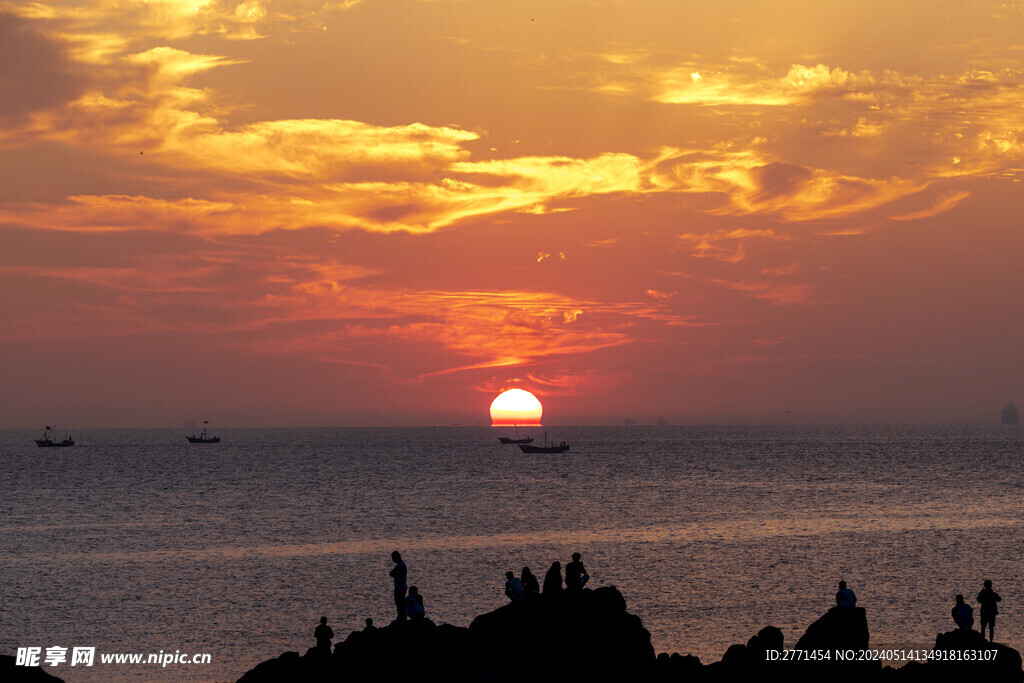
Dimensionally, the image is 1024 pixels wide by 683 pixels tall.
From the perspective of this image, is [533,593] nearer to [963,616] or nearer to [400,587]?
[400,587]

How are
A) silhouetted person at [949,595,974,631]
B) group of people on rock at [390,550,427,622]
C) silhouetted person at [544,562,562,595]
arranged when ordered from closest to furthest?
silhouetted person at [949,595,974,631] → group of people on rock at [390,550,427,622] → silhouetted person at [544,562,562,595]

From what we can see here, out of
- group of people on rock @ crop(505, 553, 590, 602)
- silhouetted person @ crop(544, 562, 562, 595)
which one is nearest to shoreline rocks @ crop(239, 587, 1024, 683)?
silhouetted person @ crop(544, 562, 562, 595)

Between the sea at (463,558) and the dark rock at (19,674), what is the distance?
9747 millimetres

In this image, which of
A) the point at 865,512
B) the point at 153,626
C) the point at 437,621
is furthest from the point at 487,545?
the point at 865,512

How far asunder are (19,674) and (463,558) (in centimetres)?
4127

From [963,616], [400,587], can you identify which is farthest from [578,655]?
[963,616]

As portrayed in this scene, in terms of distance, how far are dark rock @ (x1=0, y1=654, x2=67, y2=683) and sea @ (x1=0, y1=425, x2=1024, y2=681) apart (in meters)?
9.75

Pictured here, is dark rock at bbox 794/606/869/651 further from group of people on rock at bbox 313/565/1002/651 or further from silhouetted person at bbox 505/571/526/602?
silhouetted person at bbox 505/571/526/602

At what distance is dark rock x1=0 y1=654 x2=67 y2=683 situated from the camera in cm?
3038

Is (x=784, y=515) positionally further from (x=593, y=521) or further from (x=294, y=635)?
(x=294, y=635)

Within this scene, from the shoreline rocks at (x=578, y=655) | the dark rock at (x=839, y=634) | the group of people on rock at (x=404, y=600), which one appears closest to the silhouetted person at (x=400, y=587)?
the group of people on rock at (x=404, y=600)

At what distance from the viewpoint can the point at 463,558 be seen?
69.8m

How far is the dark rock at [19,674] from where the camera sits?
99.7 feet

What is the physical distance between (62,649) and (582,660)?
27.1 meters
